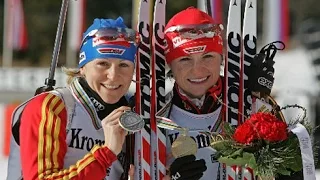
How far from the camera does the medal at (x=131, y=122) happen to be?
10.9 ft

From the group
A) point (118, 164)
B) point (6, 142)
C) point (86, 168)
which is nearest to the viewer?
point (86, 168)

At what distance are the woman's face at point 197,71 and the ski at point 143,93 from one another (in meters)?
0.15

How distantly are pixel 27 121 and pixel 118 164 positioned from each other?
0.50m

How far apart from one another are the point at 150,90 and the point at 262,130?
0.71 metres

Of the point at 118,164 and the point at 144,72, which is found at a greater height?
the point at 144,72

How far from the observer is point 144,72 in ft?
12.6

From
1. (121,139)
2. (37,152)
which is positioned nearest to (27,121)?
(37,152)

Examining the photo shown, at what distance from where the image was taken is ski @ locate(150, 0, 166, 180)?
3.71 m

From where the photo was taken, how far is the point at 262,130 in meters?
3.30

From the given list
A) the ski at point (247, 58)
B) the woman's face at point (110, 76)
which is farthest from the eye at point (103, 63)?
the ski at point (247, 58)

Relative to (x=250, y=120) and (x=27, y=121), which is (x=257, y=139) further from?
(x=27, y=121)

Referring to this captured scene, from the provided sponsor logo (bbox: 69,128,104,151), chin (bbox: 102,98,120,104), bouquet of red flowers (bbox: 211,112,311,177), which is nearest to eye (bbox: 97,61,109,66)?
chin (bbox: 102,98,120,104)

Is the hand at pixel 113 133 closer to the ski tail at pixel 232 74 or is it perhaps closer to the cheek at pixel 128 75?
the cheek at pixel 128 75

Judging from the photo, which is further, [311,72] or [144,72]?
[311,72]
